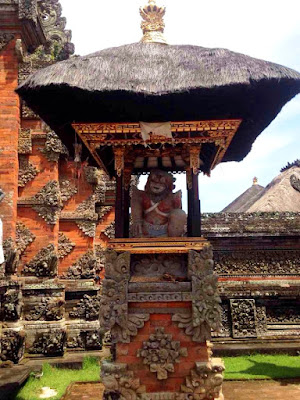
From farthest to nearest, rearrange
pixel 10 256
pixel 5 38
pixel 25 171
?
pixel 25 171
pixel 5 38
pixel 10 256

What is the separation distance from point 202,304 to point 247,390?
349 centimetres

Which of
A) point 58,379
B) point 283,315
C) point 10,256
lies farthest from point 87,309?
point 283,315

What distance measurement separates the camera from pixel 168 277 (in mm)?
5512

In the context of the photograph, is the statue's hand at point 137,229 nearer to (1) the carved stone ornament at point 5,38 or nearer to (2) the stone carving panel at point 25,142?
(2) the stone carving panel at point 25,142

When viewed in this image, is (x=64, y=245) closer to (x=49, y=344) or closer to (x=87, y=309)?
(x=87, y=309)

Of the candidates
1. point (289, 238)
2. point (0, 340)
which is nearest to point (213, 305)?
point (0, 340)

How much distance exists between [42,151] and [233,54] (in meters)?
7.77

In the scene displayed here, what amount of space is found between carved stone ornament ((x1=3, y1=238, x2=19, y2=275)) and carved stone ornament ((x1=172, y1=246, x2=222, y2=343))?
6025mm

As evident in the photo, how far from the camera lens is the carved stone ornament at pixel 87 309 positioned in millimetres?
11047

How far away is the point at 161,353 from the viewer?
5.21m

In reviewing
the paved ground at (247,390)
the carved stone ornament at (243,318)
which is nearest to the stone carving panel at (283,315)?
the carved stone ornament at (243,318)

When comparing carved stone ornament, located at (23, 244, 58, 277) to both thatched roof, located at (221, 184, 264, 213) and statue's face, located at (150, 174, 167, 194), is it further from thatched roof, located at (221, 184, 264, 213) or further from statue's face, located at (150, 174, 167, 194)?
thatched roof, located at (221, 184, 264, 213)

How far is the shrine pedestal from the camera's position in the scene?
5.17 meters

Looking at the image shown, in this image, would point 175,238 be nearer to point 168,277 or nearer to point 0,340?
point 168,277
